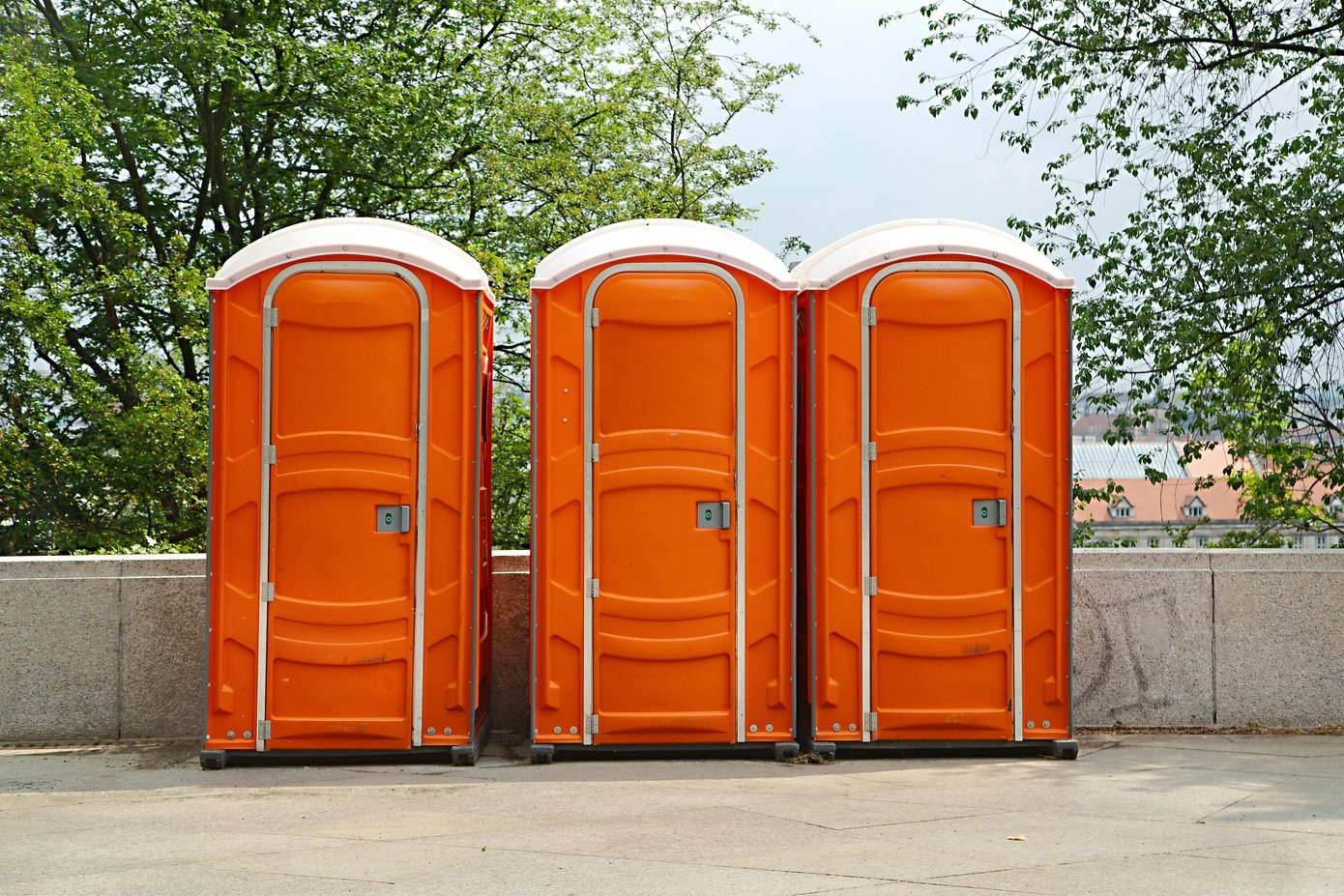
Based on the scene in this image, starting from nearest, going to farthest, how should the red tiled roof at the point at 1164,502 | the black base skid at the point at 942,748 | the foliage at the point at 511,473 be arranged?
the black base skid at the point at 942,748, the red tiled roof at the point at 1164,502, the foliage at the point at 511,473

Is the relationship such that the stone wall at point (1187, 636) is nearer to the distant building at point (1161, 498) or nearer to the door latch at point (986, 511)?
the door latch at point (986, 511)

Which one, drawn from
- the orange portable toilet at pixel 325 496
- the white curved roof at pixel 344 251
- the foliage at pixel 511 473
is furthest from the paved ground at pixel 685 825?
the foliage at pixel 511 473

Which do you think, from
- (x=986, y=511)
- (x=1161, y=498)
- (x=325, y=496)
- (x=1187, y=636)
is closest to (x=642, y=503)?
(x=325, y=496)

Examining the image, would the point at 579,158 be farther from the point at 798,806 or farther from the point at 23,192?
the point at 798,806

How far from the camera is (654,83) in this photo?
60.5 ft

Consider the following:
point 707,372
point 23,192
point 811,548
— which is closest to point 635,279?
point 707,372

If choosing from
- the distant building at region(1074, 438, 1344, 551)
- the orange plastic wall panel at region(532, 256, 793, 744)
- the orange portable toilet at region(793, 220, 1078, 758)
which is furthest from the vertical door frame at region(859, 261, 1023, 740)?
the distant building at region(1074, 438, 1344, 551)

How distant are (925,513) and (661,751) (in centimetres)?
175

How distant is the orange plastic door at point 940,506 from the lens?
6371 millimetres

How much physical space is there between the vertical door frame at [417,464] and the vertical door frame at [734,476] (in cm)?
78

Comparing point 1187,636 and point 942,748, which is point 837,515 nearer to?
point 942,748

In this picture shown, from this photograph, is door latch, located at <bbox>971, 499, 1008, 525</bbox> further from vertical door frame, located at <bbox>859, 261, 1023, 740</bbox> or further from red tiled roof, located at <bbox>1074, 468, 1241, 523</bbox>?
red tiled roof, located at <bbox>1074, 468, 1241, 523</bbox>

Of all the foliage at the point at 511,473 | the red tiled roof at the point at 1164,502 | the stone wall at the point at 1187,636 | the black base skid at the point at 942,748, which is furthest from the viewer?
the foliage at the point at 511,473

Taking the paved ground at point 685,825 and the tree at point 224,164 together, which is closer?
the paved ground at point 685,825
